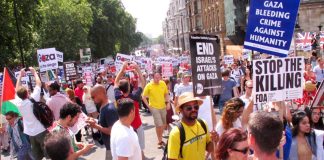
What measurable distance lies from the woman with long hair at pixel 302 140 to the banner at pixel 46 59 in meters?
10.6

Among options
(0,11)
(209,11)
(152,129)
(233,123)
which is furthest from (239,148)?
(209,11)

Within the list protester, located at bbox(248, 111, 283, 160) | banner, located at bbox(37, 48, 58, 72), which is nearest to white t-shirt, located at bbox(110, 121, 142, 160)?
protester, located at bbox(248, 111, 283, 160)

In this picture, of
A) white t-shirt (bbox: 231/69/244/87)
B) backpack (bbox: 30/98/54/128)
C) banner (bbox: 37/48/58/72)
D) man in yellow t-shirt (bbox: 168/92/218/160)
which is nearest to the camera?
man in yellow t-shirt (bbox: 168/92/218/160)

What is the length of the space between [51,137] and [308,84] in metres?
7.04

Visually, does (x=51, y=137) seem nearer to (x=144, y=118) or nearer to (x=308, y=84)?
(x=308, y=84)

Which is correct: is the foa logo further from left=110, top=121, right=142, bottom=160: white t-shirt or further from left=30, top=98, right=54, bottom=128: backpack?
left=110, top=121, right=142, bottom=160: white t-shirt

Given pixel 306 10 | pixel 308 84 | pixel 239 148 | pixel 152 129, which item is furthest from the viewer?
pixel 306 10

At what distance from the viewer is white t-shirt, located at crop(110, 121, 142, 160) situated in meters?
4.58

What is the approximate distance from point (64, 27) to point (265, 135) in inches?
1782

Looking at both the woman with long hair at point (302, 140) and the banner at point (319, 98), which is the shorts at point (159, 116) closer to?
the banner at point (319, 98)

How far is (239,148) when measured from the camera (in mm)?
3494

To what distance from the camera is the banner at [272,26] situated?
207 inches

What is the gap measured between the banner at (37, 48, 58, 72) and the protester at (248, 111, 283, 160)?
1180 centimetres

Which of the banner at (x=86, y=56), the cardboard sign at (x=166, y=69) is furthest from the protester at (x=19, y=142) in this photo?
the banner at (x=86, y=56)
